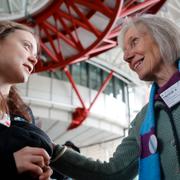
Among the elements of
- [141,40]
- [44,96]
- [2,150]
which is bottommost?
[44,96]

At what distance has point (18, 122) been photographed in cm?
188

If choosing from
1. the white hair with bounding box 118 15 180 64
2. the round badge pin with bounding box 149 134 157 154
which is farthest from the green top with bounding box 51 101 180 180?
the white hair with bounding box 118 15 180 64

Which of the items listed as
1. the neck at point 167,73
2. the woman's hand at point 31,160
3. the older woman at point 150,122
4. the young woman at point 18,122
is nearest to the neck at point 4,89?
the young woman at point 18,122

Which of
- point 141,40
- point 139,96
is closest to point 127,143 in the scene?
point 141,40

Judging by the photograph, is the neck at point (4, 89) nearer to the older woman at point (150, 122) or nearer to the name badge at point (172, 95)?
the older woman at point (150, 122)

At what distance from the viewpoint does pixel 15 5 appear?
1237cm

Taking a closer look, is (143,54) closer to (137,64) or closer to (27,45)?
(137,64)

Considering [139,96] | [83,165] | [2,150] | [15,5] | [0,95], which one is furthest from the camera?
[139,96]

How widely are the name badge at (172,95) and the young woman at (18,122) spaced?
92 centimetres

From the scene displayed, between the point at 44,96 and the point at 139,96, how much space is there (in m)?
8.42

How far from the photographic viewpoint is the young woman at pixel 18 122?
1.61 metres

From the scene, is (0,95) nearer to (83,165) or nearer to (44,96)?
(83,165)

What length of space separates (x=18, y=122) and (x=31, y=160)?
330 millimetres

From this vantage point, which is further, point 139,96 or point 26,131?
point 139,96
